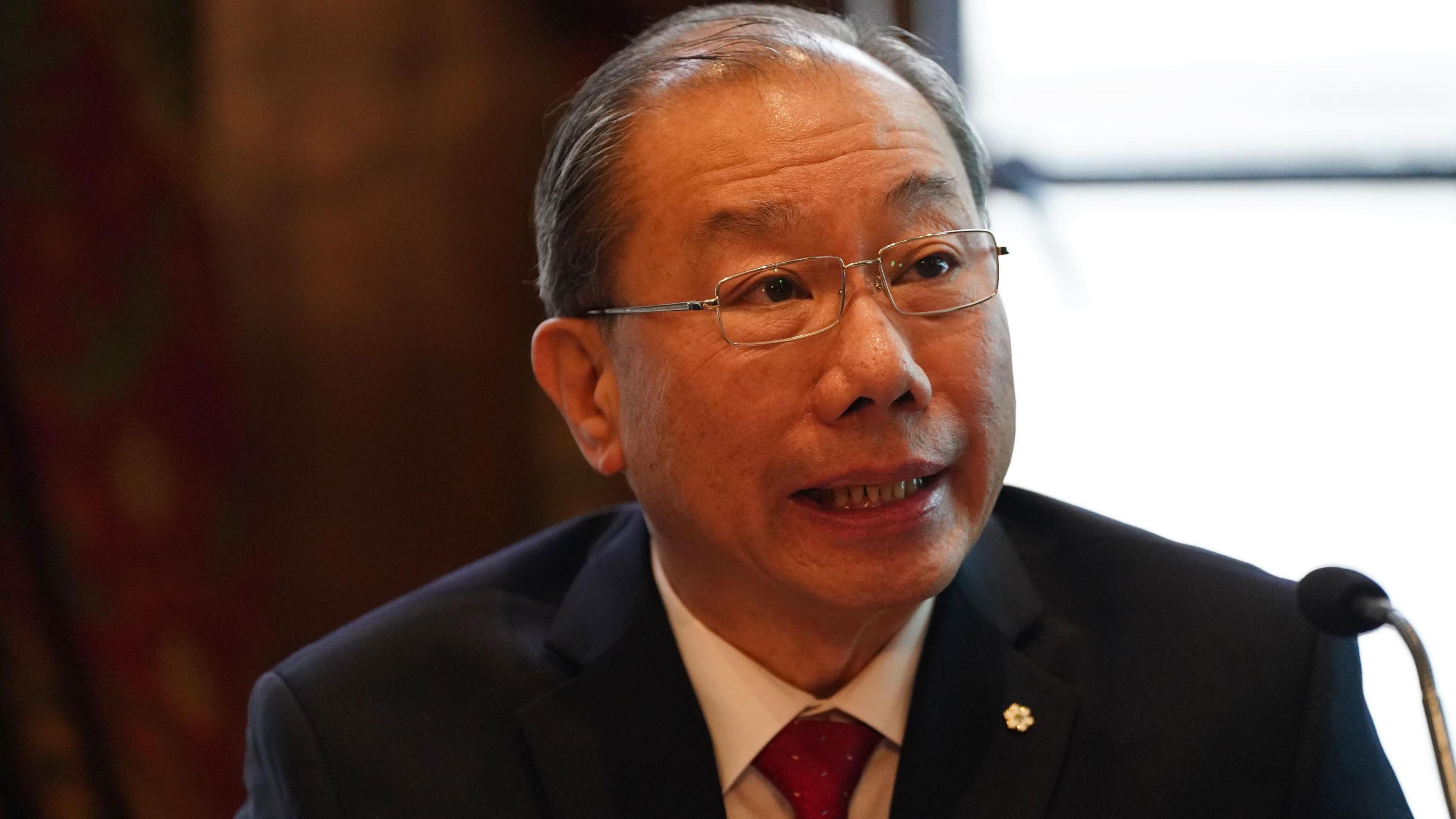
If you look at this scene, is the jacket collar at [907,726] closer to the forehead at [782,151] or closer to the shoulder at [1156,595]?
the shoulder at [1156,595]

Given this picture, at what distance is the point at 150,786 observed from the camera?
7.91 ft

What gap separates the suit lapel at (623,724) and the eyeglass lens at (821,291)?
500 millimetres

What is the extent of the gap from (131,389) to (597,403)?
3.93ft

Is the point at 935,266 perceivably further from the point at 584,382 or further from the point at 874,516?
the point at 584,382

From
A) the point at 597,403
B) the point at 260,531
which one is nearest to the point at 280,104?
the point at 260,531

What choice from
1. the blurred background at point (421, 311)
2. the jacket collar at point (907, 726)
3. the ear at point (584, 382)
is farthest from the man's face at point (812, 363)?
the blurred background at point (421, 311)

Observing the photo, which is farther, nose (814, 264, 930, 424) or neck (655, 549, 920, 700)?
neck (655, 549, 920, 700)

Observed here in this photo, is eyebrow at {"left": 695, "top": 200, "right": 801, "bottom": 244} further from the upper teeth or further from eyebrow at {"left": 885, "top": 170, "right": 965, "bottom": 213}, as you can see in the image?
the upper teeth

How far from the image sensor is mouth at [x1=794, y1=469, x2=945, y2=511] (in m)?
1.48

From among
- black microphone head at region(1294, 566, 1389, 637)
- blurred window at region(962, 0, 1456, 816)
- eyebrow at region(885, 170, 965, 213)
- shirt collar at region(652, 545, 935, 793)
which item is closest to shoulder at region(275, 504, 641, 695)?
shirt collar at region(652, 545, 935, 793)

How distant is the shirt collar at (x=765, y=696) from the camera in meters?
1.64

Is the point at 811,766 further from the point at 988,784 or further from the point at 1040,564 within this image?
the point at 1040,564

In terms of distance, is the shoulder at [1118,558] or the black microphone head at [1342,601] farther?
the shoulder at [1118,558]

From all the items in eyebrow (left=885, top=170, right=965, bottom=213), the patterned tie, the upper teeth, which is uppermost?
eyebrow (left=885, top=170, right=965, bottom=213)
